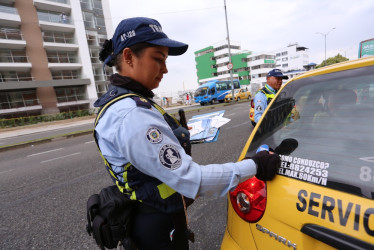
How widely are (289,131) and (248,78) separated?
65.4m

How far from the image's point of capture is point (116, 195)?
1140 mm

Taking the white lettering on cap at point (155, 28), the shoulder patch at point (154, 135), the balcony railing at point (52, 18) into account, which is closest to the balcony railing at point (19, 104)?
the balcony railing at point (52, 18)

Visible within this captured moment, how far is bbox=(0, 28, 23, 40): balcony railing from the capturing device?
23.1 m

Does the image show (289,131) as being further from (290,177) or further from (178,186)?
(178,186)

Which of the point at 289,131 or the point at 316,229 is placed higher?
the point at 289,131

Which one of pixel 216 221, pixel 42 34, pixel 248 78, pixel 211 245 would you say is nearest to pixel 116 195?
pixel 211 245

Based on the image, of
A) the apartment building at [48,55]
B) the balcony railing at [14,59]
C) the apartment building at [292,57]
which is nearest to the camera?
the apartment building at [48,55]

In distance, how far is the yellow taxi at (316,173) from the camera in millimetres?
778

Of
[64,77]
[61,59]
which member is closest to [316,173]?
[64,77]

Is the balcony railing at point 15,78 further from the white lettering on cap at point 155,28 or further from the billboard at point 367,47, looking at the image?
the billboard at point 367,47

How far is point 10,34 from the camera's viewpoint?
77.0 feet

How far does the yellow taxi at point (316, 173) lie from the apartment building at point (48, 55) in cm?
2956

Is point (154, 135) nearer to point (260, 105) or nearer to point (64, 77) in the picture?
point (260, 105)

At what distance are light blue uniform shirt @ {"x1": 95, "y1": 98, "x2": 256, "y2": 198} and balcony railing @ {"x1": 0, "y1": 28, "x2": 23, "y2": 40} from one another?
31823mm
